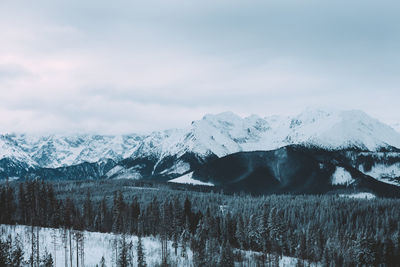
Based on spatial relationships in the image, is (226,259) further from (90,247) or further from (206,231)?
(206,231)

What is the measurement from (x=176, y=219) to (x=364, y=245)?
65.3 metres

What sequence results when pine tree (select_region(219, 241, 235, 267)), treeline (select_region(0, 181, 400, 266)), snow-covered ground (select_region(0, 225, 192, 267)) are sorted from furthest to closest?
treeline (select_region(0, 181, 400, 266))
pine tree (select_region(219, 241, 235, 267))
snow-covered ground (select_region(0, 225, 192, 267))

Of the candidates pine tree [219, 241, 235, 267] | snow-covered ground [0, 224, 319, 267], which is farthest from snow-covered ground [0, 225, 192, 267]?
pine tree [219, 241, 235, 267]

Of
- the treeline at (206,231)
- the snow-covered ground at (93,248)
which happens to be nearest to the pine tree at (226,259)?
the treeline at (206,231)

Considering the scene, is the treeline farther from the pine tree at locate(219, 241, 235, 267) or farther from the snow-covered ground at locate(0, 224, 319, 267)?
the snow-covered ground at locate(0, 224, 319, 267)

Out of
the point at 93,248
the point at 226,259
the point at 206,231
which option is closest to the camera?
the point at 226,259

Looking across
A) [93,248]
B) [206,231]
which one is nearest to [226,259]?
[93,248]

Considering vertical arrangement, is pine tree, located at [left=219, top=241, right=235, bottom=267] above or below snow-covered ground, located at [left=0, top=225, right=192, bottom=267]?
below

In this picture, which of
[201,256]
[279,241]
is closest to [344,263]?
[279,241]

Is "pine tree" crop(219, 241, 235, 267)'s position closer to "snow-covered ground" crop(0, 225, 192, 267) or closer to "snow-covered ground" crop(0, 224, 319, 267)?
"snow-covered ground" crop(0, 224, 319, 267)

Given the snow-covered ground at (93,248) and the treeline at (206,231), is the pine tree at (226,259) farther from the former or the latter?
the snow-covered ground at (93,248)

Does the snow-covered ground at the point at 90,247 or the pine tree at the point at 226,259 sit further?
the pine tree at the point at 226,259

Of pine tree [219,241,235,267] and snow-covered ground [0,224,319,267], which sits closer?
snow-covered ground [0,224,319,267]

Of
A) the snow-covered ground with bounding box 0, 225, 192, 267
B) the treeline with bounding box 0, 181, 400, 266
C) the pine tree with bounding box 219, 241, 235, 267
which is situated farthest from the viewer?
the treeline with bounding box 0, 181, 400, 266
